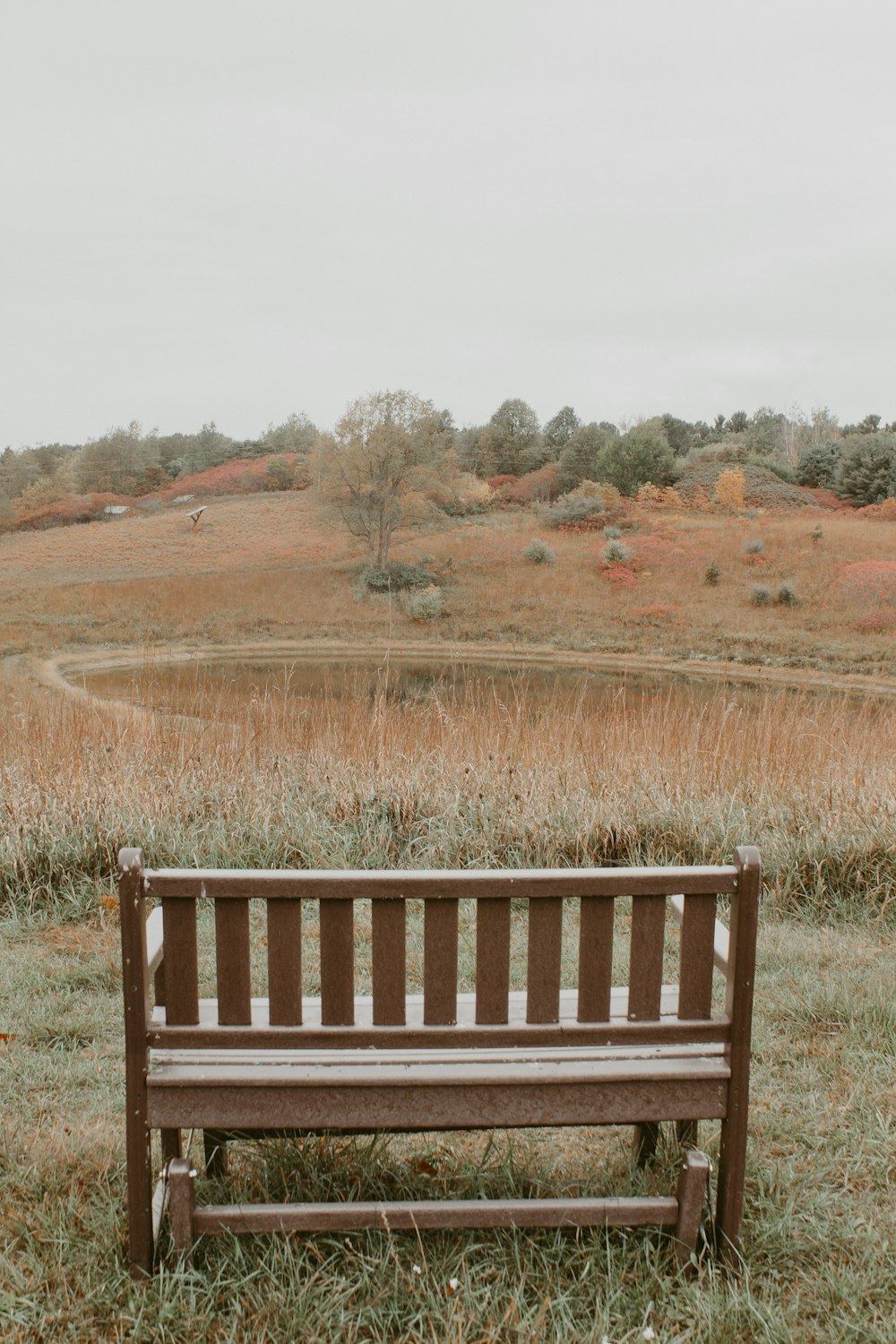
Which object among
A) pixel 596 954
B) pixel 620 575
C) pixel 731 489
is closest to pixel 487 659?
pixel 620 575

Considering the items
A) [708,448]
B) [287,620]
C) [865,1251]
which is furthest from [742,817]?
[708,448]

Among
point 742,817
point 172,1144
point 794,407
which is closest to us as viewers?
point 172,1144

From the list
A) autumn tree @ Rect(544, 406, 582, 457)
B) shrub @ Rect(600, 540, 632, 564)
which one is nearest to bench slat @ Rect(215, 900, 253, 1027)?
shrub @ Rect(600, 540, 632, 564)

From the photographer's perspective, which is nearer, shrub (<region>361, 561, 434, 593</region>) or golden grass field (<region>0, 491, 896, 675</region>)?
golden grass field (<region>0, 491, 896, 675</region>)

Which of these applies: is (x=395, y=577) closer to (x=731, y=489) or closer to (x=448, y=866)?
(x=731, y=489)

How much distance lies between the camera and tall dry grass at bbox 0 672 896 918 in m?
3.75

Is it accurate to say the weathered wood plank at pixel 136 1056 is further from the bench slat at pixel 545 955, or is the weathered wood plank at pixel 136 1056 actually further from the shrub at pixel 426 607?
the shrub at pixel 426 607

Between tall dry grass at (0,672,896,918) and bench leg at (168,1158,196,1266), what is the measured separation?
2365 mm

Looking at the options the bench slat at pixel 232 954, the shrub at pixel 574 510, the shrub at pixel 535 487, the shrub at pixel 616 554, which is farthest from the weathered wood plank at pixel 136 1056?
the shrub at pixel 535 487

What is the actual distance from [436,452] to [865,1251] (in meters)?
22.1

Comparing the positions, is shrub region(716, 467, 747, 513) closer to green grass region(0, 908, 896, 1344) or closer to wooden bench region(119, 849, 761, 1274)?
green grass region(0, 908, 896, 1344)

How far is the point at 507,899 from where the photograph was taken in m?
1.33

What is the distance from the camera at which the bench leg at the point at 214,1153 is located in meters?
1.62

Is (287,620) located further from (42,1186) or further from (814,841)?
(42,1186)
